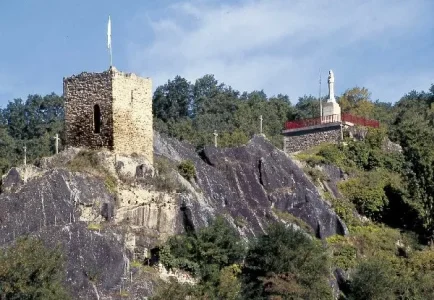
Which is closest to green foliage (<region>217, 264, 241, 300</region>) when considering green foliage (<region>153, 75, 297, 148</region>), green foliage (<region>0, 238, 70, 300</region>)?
green foliage (<region>0, 238, 70, 300</region>)

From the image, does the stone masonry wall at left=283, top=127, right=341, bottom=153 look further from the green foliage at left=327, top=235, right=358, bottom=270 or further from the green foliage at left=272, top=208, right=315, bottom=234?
the green foliage at left=272, top=208, right=315, bottom=234

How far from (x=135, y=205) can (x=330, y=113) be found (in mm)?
19682

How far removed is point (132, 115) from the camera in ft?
146

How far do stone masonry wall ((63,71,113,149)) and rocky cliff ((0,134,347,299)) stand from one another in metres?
0.99

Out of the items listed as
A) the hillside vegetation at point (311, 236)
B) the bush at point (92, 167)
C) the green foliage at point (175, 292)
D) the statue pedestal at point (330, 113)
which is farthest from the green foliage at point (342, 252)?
the statue pedestal at point (330, 113)

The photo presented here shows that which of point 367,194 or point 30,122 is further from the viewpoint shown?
point 30,122

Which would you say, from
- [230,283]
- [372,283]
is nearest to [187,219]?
[230,283]

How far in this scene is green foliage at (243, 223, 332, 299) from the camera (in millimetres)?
40781

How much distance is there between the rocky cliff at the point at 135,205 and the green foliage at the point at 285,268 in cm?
250

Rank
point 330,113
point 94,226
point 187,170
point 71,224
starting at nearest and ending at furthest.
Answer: point 71,224 < point 94,226 < point 187,170 < point 330,113

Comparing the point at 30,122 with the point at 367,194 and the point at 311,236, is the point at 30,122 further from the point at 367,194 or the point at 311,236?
the point at 311,236

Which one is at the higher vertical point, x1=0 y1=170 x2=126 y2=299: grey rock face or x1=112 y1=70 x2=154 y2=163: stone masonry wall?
x1=112 y1=70 x2=154 y2=163: stone masonry wall

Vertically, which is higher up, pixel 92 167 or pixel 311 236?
pixel 92 167

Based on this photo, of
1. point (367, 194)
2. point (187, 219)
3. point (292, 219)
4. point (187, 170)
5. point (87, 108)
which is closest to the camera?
point (187, 219)
